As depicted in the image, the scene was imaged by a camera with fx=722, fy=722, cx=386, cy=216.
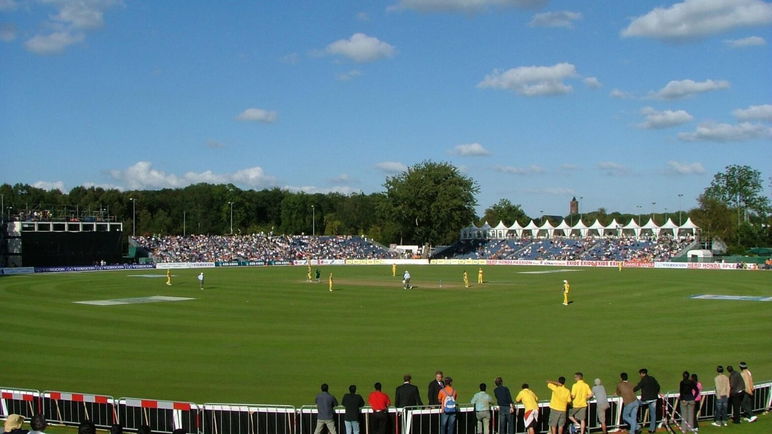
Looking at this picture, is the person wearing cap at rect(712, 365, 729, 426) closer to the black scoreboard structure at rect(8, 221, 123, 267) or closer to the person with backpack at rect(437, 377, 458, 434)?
the person with backpack at rect(437, 377, 458, 434)

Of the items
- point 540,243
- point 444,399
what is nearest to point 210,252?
point 540,243

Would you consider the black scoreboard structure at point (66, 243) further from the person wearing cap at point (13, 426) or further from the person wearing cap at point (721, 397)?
the person wearing cap at point (721, 397)

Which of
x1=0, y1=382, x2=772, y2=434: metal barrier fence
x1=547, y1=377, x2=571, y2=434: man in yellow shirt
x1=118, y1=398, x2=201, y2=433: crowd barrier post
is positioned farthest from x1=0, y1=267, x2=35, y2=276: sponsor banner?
x1=547, y1=377, x2=571, y2=434: man in yellow shirt

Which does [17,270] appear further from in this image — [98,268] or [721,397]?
[721,397]

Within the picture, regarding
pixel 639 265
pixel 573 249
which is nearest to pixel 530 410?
pixel 639 265

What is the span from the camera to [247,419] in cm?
1403

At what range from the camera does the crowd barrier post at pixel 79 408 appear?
14.8 meters

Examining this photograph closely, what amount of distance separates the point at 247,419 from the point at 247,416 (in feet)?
0.21

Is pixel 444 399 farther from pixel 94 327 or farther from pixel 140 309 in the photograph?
pixel 140 309

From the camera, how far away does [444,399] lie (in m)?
13.8

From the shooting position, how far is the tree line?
11919cm

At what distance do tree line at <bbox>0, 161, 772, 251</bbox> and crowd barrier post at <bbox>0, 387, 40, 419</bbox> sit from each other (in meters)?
90.3

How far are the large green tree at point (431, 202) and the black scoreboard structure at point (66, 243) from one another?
4583cm

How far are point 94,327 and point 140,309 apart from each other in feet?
22.3
